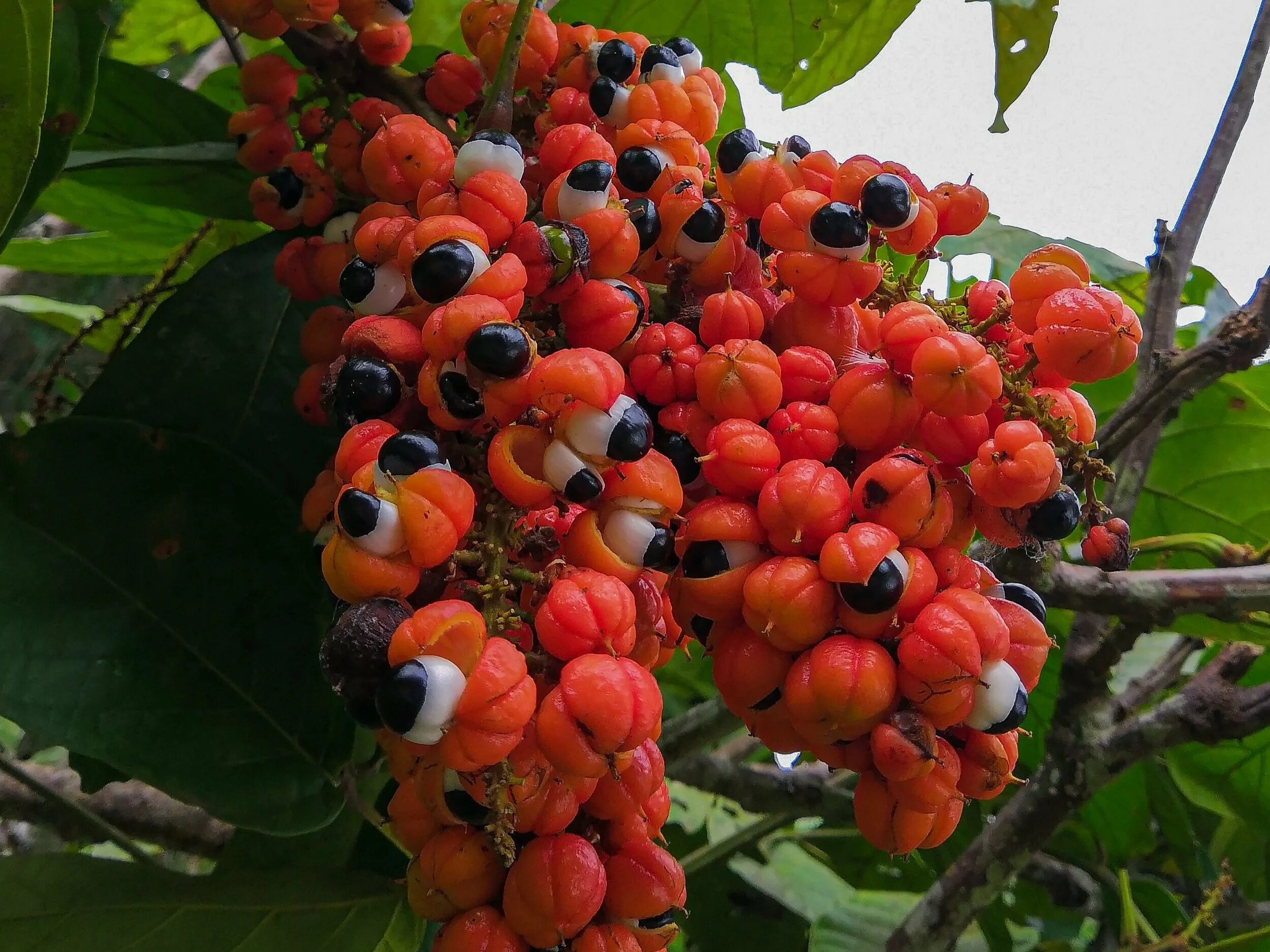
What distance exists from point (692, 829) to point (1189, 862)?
1.13m

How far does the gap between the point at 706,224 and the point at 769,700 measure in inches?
17.1

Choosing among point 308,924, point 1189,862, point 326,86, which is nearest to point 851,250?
point 326,86

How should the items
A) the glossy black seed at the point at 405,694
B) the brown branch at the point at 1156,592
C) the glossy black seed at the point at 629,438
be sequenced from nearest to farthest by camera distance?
the glossy black seed at the point at 405,694 → the glossy black seed at the point at 629,438 → the brown branch at the point at 1156,592


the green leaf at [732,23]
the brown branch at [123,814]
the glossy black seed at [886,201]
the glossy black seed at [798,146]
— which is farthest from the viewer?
the green leaf at [732,23]

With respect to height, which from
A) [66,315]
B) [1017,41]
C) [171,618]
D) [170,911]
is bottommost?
[66,315]

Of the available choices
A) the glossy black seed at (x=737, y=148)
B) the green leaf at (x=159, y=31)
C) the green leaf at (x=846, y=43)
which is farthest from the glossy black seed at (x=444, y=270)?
the green leaf at (x=159, y=31)

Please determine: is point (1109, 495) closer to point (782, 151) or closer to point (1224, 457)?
point (1224, 457)

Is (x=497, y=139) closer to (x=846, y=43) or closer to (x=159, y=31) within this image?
(x=846, y=43)

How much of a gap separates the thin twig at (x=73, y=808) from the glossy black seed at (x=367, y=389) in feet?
2.52

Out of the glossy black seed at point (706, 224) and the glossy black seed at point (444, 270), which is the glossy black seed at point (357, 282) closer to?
the glossy black seed at point (444, 270)

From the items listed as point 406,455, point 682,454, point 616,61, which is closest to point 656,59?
point 616,61

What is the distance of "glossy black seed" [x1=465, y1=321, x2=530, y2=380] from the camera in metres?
0.73

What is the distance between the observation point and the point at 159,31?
90.7 inches

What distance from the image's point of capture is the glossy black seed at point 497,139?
0.91 meters
